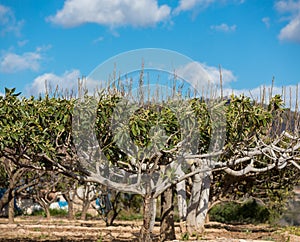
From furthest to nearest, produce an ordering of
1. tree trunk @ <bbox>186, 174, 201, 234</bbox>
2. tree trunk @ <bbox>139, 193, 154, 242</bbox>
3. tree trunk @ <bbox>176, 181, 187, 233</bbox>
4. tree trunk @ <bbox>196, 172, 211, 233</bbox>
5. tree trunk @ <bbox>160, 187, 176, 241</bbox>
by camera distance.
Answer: tree trunk @ <bbox>176, 181, 187, 233</bbox> < tree trunk @ <bbox>196, 172, 211, 233</bbox> < tree trunk @ <bbox>186, 174, 201, 234</bbox> < tree trunk @ <bbox>160, 187, 176, 241</bbox> < tree trunk @ <bbox>139, 193, 154, 242</bbox>

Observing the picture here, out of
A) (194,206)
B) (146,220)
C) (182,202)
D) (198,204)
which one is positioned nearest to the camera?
(146,220)

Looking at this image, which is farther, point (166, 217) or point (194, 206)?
point (194, 206)

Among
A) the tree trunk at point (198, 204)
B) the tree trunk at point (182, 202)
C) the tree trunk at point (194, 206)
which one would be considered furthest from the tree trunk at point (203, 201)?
the tree trunk at point (182, 202)

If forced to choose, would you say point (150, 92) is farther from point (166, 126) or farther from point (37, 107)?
point (37, 107)

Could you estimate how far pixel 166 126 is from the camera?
31.3 ft

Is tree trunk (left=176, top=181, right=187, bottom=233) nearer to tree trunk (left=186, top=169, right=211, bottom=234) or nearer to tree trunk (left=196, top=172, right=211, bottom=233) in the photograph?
tree trunk (left=186, top=169, right=211, bottom=234)

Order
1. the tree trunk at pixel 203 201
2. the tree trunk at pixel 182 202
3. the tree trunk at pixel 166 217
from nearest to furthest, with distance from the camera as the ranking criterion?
the tree trunk at pixel 166 217 → the tree trunk at pixel 203 201 → the tree trunk at pixel 182 202

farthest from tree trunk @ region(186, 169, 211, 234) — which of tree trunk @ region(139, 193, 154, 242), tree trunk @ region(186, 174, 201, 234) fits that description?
tree trunk @ region(139, 193, 154, 242)

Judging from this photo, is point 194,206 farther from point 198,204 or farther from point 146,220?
point 146,220

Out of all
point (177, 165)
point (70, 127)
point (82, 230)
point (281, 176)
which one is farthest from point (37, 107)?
point (281, 176)

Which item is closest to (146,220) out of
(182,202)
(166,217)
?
(166,217)

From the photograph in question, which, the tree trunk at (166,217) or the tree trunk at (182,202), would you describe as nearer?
the tree trunk at (166,217)

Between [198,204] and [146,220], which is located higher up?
[198,204]

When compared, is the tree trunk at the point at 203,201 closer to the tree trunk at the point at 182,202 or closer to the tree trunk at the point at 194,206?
the tree trunk at the point at 194,206
